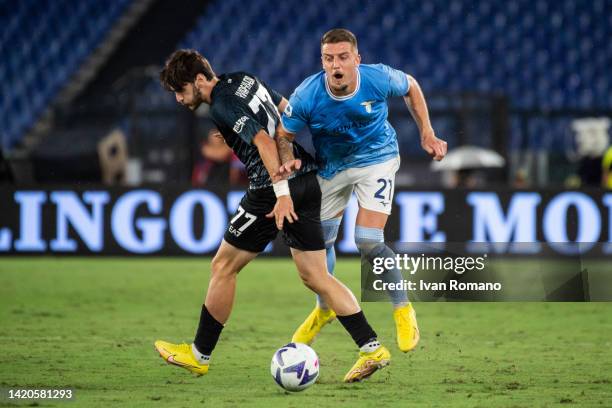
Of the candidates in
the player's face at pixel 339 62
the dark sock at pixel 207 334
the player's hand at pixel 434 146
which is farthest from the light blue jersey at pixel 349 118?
the dark sock at pixel 207 334

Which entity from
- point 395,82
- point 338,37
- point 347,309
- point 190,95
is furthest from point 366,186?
point 190,95

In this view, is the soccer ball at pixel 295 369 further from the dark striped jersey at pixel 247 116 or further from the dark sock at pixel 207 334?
the dark striped jersey at pixel 247 116

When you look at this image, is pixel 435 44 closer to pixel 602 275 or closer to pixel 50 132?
pixel 50 132

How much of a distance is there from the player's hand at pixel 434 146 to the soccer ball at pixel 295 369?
1.45 metres

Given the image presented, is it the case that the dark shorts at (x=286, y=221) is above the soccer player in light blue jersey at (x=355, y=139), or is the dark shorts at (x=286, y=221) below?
below

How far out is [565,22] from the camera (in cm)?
1866

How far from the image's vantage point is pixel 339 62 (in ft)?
19.2

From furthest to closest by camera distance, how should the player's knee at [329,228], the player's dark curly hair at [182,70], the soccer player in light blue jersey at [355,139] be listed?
the player's knee at [329,228] < the soccer player in light blue jersey at [355,139] < the player's dark curly hair at [182,70]

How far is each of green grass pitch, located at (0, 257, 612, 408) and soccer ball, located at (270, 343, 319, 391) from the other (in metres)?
0.06

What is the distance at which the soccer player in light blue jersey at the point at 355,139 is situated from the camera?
591cm

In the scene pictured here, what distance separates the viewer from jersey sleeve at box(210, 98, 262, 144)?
558 centimetres

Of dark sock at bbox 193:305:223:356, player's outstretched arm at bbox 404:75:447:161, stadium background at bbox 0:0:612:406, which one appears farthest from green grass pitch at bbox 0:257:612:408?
player's outstretched arm at bbox 404:75:447:161

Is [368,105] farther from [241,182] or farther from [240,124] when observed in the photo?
[241,182]

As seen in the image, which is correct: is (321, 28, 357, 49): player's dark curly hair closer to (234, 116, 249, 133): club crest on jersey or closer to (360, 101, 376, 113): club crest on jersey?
(360, 101, 376, 113): club crest on jersey
